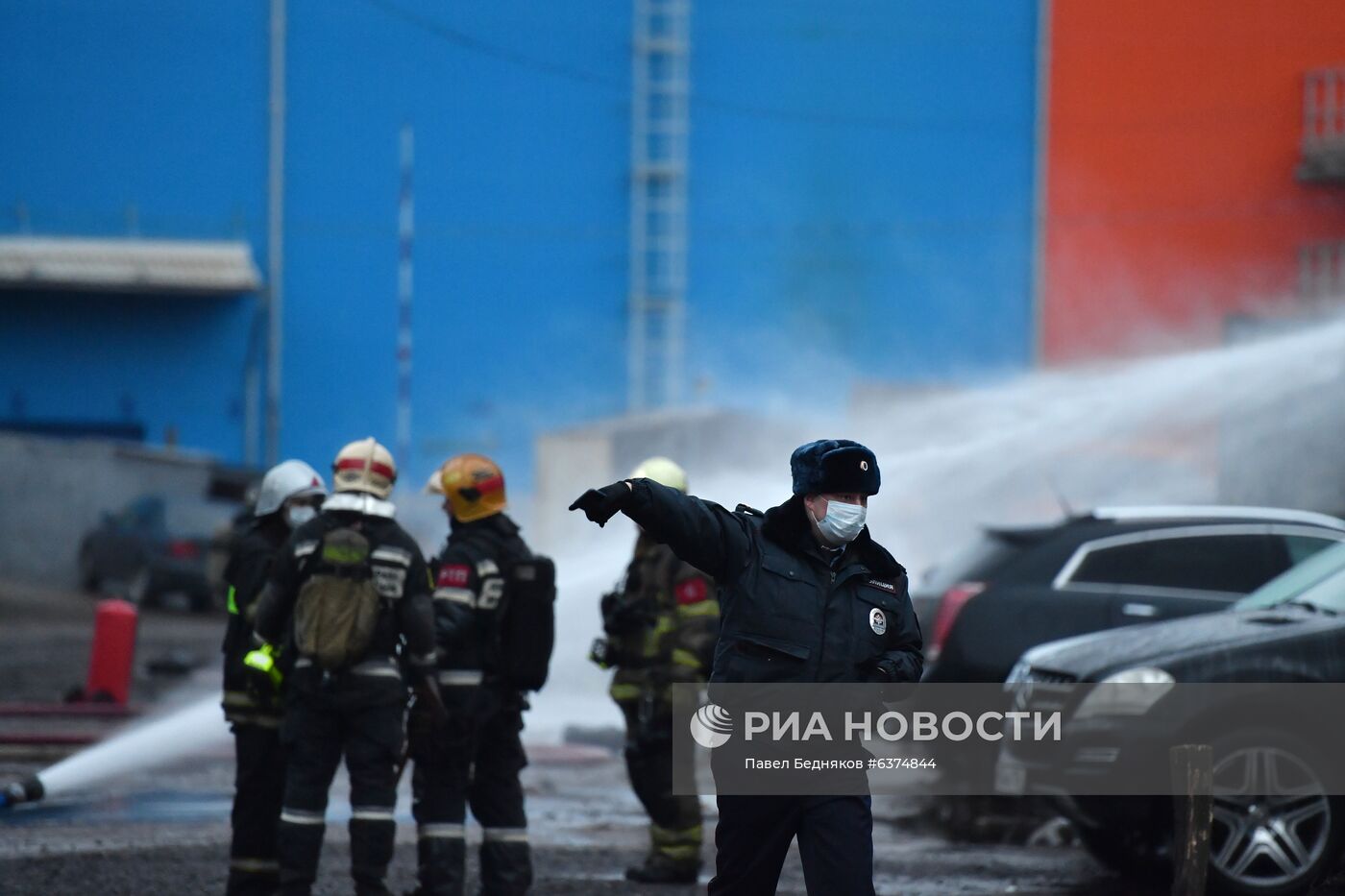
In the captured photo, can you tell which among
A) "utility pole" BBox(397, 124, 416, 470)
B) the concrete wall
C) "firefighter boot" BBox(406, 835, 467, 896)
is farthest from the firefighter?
"utility pole" BBox(397, 124, 416, 470)

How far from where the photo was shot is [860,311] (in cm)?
2816

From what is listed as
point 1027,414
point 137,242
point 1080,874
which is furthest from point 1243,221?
point 1080,874

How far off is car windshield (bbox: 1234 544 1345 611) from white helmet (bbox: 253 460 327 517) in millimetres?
4073

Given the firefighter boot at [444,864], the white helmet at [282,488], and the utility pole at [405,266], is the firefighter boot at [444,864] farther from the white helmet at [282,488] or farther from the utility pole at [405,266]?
the utility pole at [405,266]

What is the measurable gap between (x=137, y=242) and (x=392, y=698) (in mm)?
21720

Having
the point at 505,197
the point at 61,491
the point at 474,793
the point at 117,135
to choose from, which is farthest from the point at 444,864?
the point at 117,135

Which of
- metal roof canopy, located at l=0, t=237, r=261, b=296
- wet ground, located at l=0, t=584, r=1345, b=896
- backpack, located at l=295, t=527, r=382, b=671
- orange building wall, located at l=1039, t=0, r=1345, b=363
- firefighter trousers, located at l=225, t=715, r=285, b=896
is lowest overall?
wet ground, located at l=0, t=584, r=1345, b=896

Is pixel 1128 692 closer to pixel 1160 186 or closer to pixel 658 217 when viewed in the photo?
pixel 658 217

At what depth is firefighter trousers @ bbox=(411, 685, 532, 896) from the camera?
729cm

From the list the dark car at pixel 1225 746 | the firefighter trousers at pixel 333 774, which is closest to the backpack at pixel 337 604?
the firefighter trousers at pixel 333 774

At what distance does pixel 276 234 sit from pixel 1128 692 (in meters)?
21.0

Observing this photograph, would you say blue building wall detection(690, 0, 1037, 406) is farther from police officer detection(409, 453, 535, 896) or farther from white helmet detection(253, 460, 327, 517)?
white helmet detection(253, 460, 327, 517)

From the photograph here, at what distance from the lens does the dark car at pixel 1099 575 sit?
32.7 ft

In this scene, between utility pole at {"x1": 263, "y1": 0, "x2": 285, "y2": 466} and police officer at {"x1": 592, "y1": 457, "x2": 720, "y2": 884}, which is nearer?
police officer at {"x1": 592, "y1": 457, "x2": 720, "y2": 884}
